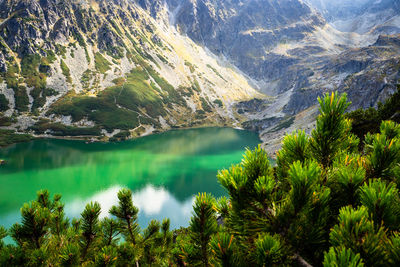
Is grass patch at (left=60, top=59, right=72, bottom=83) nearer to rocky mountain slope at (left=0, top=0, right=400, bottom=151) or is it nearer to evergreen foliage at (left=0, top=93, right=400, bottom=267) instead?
rocky mountain slope at (left=0, top=0, right=400, bottom=151)

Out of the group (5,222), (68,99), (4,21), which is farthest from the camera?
(4,21)

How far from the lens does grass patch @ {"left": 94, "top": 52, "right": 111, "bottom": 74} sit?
14588 cm

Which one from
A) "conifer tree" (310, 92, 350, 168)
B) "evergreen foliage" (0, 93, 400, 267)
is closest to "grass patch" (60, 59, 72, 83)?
"evergreen foliage" (0, 93, 400, 267)

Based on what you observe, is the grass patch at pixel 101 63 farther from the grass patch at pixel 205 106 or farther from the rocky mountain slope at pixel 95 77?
the grass patch at pixel 205 106

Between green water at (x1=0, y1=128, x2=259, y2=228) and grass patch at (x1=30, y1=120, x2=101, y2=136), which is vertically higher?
grass patch at (x1=30, y1=120, x2=101, y2=136)

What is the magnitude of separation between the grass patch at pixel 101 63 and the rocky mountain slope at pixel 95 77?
2.55ft

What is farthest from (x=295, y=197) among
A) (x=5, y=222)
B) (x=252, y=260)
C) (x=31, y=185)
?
(x=31, y=185)

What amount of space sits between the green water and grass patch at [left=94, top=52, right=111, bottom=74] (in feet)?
248

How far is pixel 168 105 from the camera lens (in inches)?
5664

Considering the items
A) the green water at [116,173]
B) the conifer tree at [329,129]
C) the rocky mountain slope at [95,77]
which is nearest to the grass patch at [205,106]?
the rocky mountain slope at [95,77]

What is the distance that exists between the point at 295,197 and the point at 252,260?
58 centimetres

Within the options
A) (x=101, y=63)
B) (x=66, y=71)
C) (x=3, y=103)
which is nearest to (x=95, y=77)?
(x=66, y=71)

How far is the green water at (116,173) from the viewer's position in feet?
128

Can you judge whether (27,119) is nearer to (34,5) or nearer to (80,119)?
(80,119)
